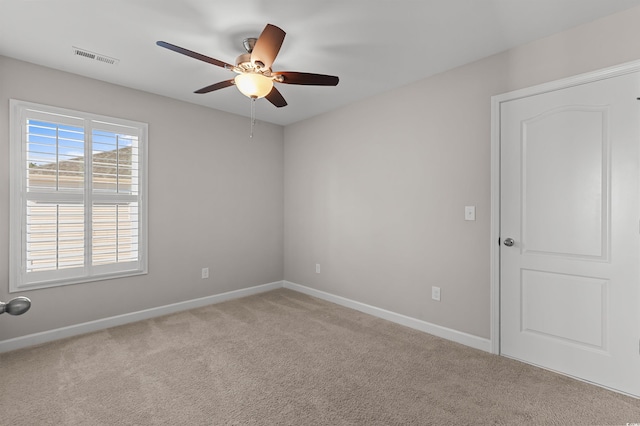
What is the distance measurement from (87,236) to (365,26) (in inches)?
127

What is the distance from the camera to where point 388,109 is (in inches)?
136

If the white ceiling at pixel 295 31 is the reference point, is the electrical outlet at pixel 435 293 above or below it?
below

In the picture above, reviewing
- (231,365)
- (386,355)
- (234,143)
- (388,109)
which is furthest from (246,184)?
(386,355)

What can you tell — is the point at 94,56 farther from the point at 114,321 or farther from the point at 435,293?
the point at 435,293

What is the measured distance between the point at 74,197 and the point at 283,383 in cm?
265

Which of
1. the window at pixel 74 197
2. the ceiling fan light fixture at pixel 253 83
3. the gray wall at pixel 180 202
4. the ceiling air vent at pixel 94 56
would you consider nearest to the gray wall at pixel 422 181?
the gray wall at pixel 180 202

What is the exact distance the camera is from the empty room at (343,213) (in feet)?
6.77

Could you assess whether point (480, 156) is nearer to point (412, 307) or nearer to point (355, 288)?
point (412, 307)

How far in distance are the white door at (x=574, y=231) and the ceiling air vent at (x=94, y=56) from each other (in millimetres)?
3449

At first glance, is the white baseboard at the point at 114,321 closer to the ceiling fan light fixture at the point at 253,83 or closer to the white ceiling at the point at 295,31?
the white ceiling at the point at 295,31

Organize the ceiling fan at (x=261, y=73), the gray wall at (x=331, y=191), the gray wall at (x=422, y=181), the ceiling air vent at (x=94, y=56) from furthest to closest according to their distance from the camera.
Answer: the gray wall at (x=331, y=191)
the ceiling air vent at (x=94, y=56)
the gray wall at (x=422, y=181)
the ceiling fan at (x=261, y=73)

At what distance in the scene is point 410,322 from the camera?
3.26m

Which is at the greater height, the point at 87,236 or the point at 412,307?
the point at 87,236

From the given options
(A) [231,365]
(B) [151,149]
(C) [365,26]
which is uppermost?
(C) [365,26]
